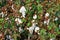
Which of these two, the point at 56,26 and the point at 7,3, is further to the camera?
the point at 7,3

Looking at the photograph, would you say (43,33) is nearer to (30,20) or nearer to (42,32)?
(42,32)

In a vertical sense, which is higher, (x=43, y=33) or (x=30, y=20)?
(x=30, y=20)

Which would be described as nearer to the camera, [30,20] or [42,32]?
[42,32]

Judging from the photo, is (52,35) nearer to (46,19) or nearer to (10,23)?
(46,19)

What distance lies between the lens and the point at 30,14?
443 cm

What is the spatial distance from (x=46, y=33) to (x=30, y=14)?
46 cm

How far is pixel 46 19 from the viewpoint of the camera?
14.2ft

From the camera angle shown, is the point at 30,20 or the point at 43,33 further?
the point at 30,20

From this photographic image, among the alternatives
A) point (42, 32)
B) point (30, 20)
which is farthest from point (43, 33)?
point (30, 20)

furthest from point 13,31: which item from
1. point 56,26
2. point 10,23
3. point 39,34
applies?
point 56,26

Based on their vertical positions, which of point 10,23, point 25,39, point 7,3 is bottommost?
point 25,39

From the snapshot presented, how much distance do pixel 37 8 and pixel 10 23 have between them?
1.76 feet

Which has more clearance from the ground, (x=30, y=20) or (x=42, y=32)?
(x=30, y=20)

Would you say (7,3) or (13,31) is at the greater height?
(7,3)
